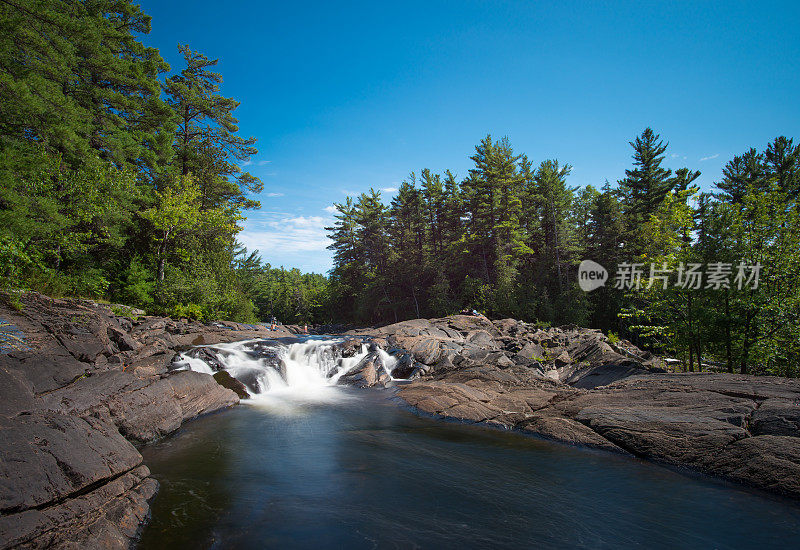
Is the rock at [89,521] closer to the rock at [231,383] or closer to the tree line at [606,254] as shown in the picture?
the rock at [231,383]

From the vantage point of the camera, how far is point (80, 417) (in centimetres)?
530

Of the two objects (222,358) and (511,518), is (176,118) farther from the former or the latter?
(511,518)

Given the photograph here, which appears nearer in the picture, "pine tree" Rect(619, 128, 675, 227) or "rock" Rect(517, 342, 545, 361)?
"rock" Rect(517, 342, 545, 361)

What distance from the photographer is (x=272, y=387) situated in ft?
40.9

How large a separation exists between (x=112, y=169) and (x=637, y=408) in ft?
79.4

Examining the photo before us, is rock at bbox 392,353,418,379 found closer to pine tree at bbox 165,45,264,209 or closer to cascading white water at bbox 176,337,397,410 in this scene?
cascading white water at bbox 176,337,397,410

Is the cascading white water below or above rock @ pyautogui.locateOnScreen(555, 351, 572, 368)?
below

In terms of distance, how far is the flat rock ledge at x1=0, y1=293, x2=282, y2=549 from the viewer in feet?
11.5

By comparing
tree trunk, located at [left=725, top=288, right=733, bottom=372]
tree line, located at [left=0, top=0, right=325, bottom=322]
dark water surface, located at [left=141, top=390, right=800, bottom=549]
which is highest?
tree line, located at [left=0, top=0, right=325, bottom=322]

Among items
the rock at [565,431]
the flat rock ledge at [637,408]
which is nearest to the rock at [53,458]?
the flat rock ledge at [637,408]

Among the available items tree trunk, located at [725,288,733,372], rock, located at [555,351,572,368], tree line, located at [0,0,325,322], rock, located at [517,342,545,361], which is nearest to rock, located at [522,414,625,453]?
tree trunk, located at [725,288,733,372]

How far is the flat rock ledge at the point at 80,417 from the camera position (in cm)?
352

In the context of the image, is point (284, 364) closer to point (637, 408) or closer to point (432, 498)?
point (432, 498)

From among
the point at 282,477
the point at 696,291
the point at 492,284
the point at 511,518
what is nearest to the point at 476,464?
the point at 511,518
